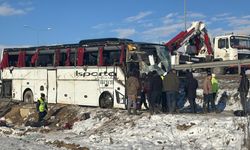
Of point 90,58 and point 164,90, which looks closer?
point 164,90

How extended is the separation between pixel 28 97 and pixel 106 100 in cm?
579

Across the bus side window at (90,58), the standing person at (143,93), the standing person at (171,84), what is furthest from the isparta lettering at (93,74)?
the standing person at (171,84)

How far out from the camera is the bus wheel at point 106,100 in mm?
20203

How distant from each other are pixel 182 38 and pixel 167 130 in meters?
17.0

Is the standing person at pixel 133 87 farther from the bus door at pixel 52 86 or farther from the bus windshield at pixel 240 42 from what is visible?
the bus windshield at pixel 240 42

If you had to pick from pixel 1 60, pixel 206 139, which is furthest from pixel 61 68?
pixel 206 139

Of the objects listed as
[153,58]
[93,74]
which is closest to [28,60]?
[93,74]

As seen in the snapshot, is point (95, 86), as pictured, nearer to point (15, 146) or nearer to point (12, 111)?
point (12, 111)

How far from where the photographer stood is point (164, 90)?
17641 mm

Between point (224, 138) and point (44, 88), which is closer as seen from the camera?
point (224, 138)

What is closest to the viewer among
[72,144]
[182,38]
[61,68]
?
[72,144]

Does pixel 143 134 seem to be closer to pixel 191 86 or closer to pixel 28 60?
pixel 191 86

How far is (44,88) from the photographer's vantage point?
23.2 meters

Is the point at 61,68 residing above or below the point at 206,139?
above
